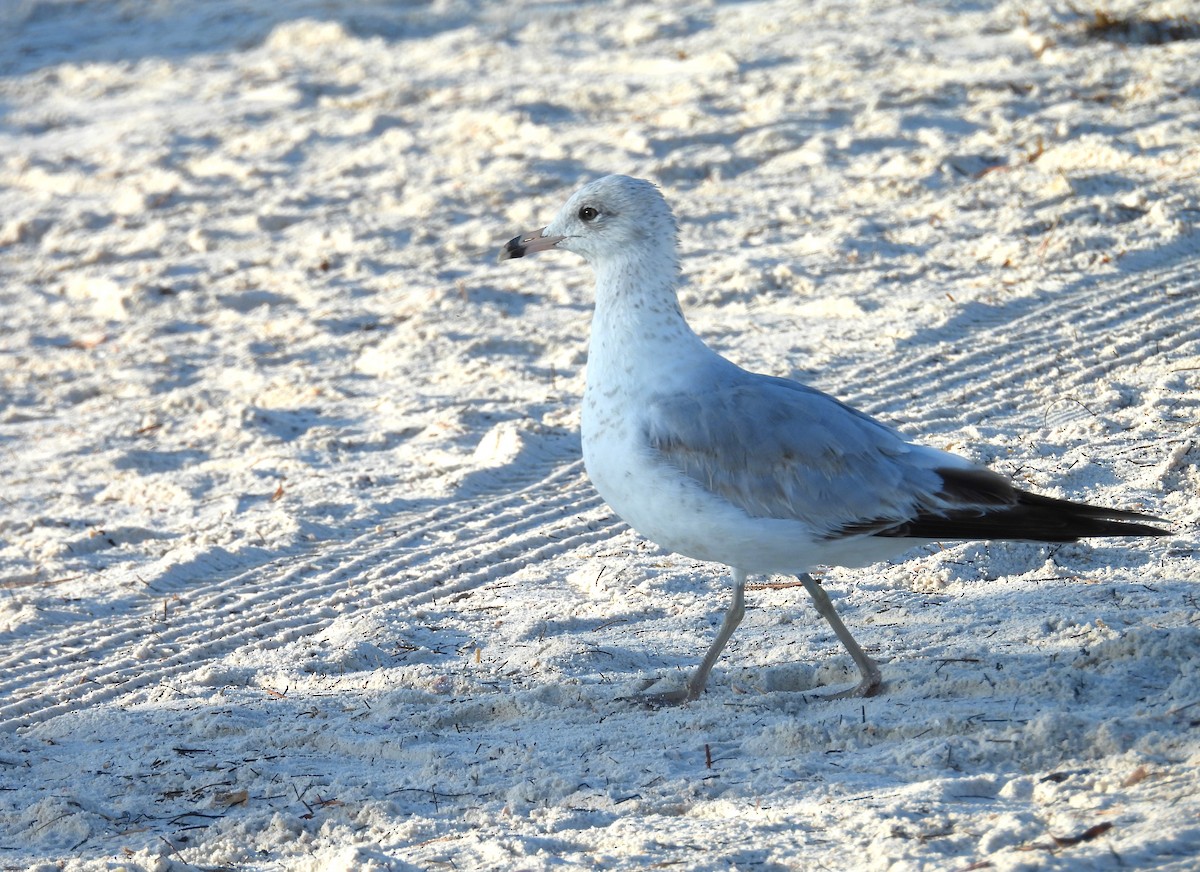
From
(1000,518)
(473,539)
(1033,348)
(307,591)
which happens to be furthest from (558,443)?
(1000,518)

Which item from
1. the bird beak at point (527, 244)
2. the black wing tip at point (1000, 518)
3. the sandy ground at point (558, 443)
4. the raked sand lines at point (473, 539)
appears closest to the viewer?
the sandy ground at point (558, 443)

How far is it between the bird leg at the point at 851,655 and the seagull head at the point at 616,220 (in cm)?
107

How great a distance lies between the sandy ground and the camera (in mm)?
3375

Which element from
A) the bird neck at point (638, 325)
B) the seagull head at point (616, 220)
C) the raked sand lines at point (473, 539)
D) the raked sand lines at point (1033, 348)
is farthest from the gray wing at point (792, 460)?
the raked sand lines at point (1033, 348)

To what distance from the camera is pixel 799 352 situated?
249 inches

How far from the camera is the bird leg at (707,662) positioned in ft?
12.9

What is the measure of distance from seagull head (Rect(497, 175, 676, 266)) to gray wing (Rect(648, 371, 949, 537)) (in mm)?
597

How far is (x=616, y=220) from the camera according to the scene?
4.25 m

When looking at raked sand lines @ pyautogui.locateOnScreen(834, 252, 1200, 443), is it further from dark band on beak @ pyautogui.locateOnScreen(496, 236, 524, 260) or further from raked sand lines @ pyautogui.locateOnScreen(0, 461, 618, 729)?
dark band on beak @ pyautogui.locateOnScreen(496, 236, 524, 260)

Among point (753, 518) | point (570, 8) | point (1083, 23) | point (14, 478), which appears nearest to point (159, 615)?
point (14, 478)

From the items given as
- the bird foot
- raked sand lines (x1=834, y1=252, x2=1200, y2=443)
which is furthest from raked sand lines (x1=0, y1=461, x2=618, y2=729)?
raked sand lines (x1=834, y1=252, x2=1200, y2=443)

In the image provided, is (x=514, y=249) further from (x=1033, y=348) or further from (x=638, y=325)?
(x=1033, y=348)

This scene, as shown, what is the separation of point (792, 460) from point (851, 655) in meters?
0.54

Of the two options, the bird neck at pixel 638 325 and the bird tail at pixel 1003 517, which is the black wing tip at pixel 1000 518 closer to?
the bird tail at pixel 1003 517
